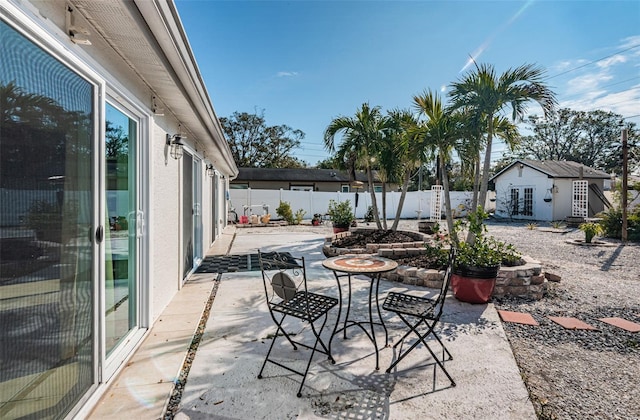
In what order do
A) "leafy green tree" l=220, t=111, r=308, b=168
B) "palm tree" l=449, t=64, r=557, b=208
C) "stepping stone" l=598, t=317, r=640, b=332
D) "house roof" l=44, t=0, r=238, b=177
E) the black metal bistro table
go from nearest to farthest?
"house roof" l=44, t=0, r=238, b=177
the black metal bistro table
"stepping stone" l=598, t=317, r=640, b=332
"palm tree" l=449, t=64, r=557, b=208
"leafy green tree" l=220, t=111, r=308, b=168

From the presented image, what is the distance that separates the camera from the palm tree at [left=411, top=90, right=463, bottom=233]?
606 cm

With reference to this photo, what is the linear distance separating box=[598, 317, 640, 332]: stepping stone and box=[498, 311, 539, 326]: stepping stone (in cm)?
84

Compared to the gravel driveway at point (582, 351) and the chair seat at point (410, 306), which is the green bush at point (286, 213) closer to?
the gravel driveway at point (582, 351)

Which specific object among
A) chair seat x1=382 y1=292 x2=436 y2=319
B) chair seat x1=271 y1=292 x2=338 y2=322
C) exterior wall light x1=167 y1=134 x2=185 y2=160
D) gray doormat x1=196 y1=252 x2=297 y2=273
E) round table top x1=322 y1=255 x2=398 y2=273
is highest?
exterior wall light x1=167 y1=134 x2=185 y2=160

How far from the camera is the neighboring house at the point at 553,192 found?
1759 cm

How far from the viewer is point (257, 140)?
3300cm

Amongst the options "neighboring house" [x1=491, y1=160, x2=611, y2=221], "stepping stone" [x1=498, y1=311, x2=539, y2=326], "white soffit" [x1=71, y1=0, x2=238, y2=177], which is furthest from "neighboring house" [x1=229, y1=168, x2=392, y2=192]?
"white soffit" [x1=71, y1=0, x2=238, y2=177]

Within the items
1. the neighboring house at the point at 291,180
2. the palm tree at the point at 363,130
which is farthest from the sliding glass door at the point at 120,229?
the neighboring house at the point at 291,180

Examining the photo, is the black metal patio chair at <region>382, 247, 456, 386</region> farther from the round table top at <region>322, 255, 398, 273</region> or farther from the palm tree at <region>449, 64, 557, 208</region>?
the palm tree at <region>449, 64, 557, 208</region>

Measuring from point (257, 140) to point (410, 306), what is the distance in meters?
32.0

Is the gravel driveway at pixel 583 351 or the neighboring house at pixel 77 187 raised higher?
the neighboring house at pixel 77 187

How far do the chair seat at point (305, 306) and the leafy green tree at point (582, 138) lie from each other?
3722cm

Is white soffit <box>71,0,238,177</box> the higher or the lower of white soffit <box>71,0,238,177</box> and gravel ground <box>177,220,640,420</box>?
the higher

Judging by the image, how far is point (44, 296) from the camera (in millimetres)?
1552
